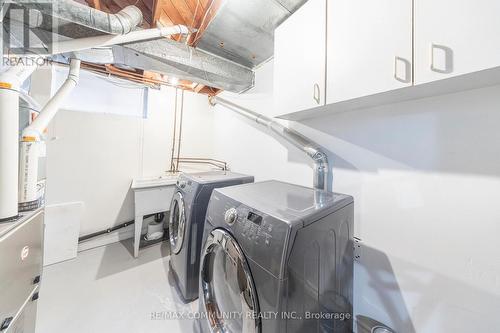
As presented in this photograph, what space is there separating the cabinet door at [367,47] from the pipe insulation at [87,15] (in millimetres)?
1274

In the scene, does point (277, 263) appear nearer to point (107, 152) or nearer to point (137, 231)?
point (137, 231)

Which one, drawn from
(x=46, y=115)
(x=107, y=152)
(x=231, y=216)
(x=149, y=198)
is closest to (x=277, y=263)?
(x=231, y=216)

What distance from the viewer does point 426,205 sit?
90cm

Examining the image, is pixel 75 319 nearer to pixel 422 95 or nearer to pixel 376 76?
pixel 376 76

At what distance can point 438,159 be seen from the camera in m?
0.85

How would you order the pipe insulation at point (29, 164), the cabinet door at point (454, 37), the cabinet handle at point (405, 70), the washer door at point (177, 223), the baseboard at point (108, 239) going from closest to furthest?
1. the cabinet door at point (454, 37)
2. the cabinet handle at point (405, 70)
3. the pipe insulation at point (29, 164)
4. the washer door at point (177, 223)
5. the baseboard at point (108, 239)

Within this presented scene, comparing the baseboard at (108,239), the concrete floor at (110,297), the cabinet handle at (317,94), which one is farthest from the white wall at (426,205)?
the baseboard at (108,239)

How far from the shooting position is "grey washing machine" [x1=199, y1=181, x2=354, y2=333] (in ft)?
2.05

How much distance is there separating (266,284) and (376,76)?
982 millimetres

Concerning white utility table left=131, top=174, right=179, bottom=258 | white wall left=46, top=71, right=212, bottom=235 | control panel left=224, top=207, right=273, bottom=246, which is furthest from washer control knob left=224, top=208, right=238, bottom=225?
white wall left=46, top=71, right=212, bottom=235

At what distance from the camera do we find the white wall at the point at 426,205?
2.46 feet

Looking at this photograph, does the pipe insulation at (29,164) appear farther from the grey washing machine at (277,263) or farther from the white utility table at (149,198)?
the white utility table at (149,198)

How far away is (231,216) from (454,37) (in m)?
1.08

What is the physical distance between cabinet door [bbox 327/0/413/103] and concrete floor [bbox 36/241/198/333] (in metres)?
1.87
